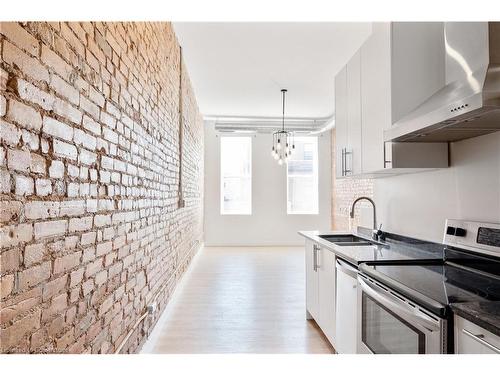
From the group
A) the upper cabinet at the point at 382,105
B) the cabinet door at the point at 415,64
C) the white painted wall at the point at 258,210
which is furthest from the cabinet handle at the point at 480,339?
the white painted wall at the point at 258,210

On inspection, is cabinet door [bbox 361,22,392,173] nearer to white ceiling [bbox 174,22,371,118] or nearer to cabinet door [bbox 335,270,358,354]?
cabinet door [bbox 335,270,358,354]

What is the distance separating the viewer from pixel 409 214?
2926mm

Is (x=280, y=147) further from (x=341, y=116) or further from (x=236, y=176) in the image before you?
(x=341, y=116)

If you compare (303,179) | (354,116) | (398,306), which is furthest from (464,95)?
(303,179)

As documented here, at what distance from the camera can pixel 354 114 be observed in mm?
3244

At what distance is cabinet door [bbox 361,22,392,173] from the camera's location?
8.51 feet

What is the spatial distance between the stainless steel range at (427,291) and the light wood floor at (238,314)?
1172 millimetres

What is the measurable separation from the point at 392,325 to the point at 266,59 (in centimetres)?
394

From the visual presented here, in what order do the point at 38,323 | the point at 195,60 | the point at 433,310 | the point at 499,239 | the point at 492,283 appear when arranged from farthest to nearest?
the point at 195,60, the point at 499,239, the point at 492,283, the point at 433,310, the point at 38,323

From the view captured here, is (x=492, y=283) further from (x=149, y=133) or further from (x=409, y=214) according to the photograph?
(x=149, y=133)

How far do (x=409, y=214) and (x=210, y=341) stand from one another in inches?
77.7

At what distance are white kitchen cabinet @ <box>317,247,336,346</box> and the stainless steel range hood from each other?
1107mm

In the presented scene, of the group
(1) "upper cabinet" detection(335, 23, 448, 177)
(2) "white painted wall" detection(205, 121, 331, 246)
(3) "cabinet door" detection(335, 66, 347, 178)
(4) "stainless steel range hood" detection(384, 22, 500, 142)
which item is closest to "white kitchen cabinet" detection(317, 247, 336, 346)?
(1) "upper cabinet" detection(335, 23, 448, 177)
